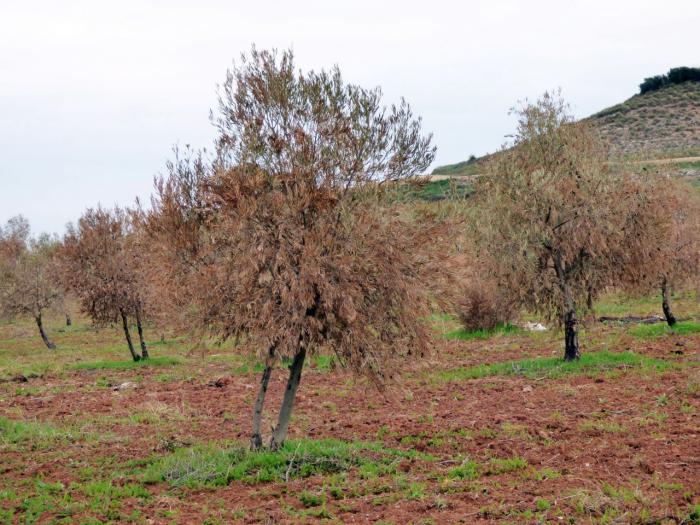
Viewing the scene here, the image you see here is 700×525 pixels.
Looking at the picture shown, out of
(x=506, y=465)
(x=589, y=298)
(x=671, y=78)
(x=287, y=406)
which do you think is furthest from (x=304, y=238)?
(x=671, y=78)

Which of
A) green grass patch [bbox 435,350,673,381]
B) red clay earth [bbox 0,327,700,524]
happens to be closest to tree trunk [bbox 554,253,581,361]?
green grass patch [bbox 435,350,673,381]

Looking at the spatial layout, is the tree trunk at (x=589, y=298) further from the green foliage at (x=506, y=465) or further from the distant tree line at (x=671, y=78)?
the distant tree line at (x=671, y=78)

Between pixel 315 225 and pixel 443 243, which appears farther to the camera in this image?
pixel 443 243

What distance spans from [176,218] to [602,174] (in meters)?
14.2

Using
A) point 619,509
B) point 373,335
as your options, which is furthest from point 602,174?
point 619,509

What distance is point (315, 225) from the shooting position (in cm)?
1094

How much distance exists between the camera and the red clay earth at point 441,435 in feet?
29.8

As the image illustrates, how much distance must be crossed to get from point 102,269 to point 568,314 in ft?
67.4

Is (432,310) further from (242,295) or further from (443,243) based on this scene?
(242,295)

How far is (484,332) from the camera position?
29.3 metres

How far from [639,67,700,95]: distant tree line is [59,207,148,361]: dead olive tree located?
299ft

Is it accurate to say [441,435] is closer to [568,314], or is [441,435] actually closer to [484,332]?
[568,314]

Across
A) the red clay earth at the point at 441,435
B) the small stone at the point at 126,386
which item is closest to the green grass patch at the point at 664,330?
the red clay earth at the point at 441,435

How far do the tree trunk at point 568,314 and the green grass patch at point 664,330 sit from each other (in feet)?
19.8
